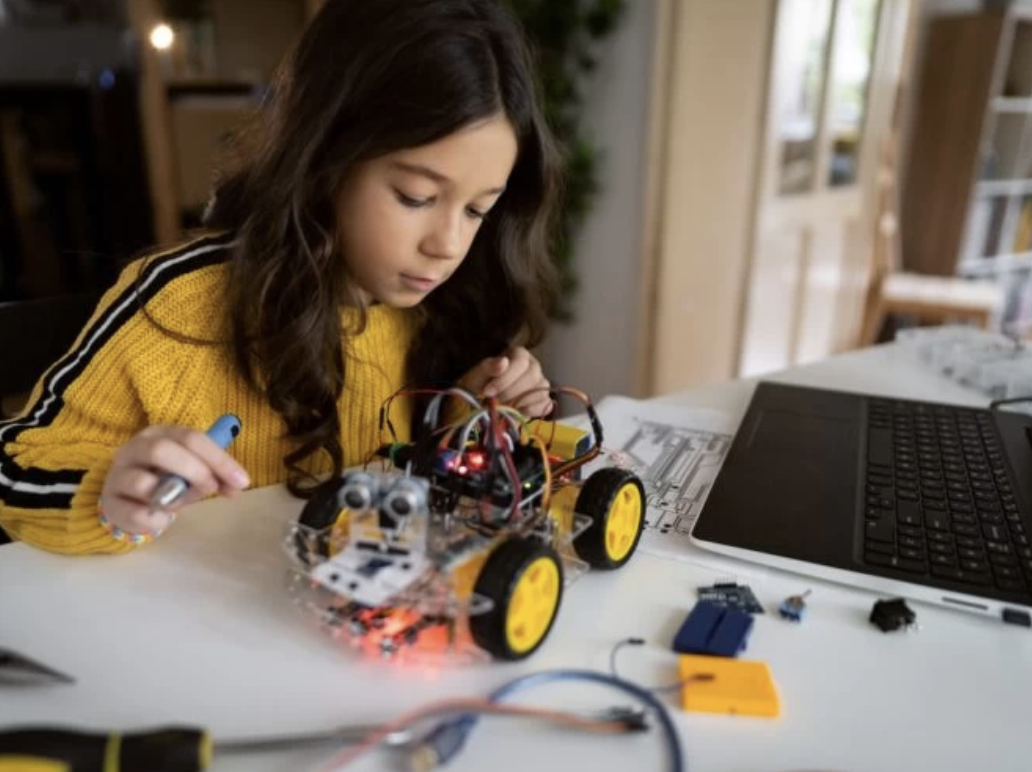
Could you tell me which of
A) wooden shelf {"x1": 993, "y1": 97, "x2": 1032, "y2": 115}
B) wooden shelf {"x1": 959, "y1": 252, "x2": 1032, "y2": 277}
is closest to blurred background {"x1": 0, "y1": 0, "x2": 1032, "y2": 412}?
wooden shelf {"x1": 993, "y1": 97, "x2": 1032, "y2": 115}

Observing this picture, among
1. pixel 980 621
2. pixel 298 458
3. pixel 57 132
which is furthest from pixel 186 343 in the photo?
pixel 57 132

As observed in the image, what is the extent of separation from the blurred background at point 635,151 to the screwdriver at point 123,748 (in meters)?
1.22

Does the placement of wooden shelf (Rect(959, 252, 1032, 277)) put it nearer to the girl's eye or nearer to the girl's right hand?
the girl's eye

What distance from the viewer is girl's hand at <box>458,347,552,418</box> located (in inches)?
29.0

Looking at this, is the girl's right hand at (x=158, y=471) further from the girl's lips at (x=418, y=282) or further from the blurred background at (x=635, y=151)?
the blurred background at (x=635, y=151)

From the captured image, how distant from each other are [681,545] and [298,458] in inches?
15.0

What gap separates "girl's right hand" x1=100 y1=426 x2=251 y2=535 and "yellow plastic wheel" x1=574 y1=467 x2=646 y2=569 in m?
0.22

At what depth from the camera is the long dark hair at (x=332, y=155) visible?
0.64 meters

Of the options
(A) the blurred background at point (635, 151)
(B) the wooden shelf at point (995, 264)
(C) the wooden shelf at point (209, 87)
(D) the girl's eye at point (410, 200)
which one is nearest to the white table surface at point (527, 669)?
(D) the girl's eye at point (410, 200)

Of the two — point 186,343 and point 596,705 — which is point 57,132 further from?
point 596,705

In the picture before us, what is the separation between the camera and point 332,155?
2.17 ft

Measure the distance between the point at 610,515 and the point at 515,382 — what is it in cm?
28

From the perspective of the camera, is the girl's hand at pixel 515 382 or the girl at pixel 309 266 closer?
the girl at pixel 309 266

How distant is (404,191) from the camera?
648 millimetres
